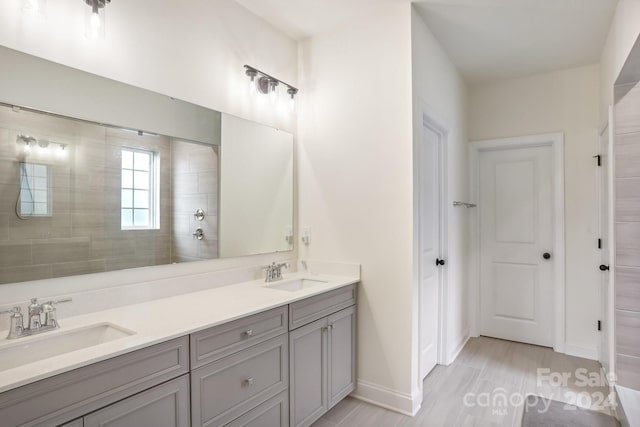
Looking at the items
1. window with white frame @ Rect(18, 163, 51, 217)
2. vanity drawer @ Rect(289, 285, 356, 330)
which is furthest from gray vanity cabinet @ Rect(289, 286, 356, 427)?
window with white frame @ Rect(18, 163, 51, 217)

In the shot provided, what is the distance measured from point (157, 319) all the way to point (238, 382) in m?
0.47

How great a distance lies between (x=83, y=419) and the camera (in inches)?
44.6

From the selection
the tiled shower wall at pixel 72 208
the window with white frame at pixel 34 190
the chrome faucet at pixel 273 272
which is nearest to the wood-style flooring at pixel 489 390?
the chrome faucet at pixel 273 272

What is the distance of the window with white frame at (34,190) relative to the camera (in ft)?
4.77

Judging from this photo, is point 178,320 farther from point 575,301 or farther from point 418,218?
point 575,301

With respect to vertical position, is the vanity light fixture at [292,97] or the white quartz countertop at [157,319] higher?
the vanity light fixture at [292,97]

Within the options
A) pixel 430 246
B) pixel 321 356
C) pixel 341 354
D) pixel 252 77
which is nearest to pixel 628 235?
pixel 430 246

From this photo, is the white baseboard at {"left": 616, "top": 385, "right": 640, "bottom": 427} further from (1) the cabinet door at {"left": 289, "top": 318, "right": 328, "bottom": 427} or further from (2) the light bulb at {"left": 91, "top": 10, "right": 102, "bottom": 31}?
(2) the light bulb at {"left": 91, "top": 10, "right": 102, "bottom": 31}

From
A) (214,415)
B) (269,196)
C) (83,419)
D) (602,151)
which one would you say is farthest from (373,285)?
(602,151)

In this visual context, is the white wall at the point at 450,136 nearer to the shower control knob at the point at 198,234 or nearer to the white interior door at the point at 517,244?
the white interior door at the point at 517,244

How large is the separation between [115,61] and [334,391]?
223cm

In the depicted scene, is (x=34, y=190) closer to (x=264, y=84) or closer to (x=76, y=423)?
(x=76, y=423)

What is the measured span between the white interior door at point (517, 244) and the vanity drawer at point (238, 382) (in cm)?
275

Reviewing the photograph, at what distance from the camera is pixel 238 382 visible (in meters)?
1.65
